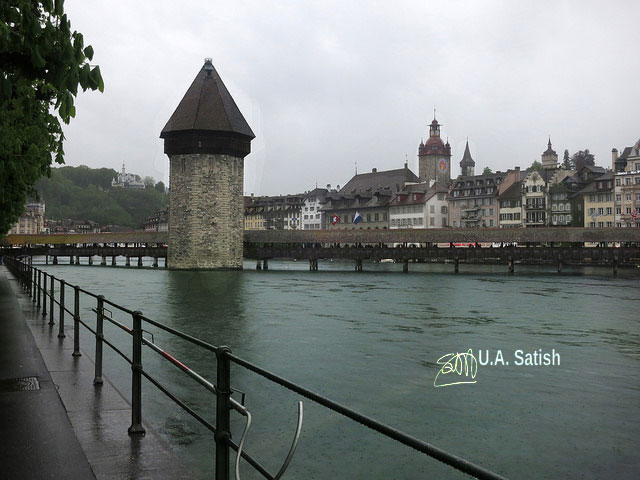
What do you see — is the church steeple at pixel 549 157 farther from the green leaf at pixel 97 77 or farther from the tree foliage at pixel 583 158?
the green leaf at pixel 97 77

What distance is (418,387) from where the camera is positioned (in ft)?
32.7

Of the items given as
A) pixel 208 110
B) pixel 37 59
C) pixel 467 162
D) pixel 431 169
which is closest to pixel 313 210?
pixel 431 169

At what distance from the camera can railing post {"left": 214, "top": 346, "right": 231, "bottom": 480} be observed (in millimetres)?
2867

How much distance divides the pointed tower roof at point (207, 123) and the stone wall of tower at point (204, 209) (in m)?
0.75

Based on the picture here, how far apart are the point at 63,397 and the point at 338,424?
11.8 feet

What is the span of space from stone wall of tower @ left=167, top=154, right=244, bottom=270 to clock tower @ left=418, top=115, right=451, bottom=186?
61.0 metres

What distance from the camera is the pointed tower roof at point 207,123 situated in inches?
1916

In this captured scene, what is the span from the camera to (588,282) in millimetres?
37594

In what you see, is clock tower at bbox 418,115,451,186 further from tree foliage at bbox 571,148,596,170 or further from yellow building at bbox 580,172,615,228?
yellow building at bbox 580,172,615,228

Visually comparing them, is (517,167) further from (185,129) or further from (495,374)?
(495,374)

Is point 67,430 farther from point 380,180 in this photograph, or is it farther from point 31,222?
point 31,222

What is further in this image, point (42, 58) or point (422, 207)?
point (422, 207)
